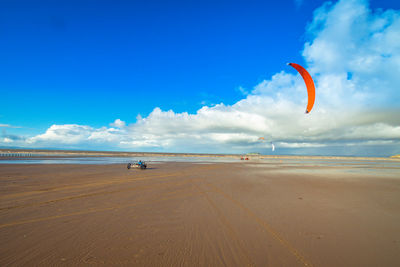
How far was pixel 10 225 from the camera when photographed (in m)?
6.09

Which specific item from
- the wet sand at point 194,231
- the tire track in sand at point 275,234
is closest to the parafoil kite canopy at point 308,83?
the wet sand at point 194,231

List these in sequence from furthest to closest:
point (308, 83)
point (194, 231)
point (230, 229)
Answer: point (308, 83) < point (230, 229) < point (194, 231)

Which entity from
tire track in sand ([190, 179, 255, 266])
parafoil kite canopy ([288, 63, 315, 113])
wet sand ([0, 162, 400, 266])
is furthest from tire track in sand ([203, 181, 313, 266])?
parafoil kite canopy ([288, 63, 315, 113])

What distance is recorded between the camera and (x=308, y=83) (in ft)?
41.4

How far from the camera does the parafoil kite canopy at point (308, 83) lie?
472 inches

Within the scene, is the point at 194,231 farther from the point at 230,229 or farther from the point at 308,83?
the point at 308,83

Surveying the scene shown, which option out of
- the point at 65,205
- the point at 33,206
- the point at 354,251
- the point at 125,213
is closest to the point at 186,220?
the point at 125,213

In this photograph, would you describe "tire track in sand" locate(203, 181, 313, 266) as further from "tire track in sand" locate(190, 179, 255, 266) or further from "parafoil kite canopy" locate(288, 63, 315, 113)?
"parafoil kite canopy" locate(288, 63, 315, 113)

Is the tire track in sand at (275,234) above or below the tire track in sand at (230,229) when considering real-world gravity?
below

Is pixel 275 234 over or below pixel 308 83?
below

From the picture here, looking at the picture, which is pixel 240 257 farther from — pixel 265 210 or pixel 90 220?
pixel 90 220

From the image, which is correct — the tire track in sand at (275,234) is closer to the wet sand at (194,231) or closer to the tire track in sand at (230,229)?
the wet sand at (194,231)

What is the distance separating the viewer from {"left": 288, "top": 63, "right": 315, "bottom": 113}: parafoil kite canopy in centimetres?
1199

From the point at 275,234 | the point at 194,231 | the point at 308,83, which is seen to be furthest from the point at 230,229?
the point at 308,83
